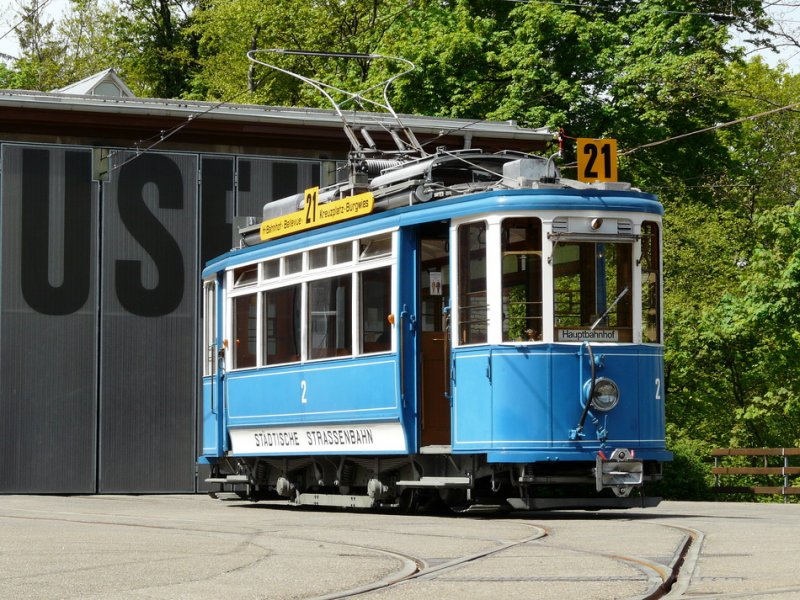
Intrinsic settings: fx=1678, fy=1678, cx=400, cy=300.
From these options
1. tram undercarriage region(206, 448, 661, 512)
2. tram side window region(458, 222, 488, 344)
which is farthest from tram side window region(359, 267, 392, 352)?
tram undercarriage region(206, 448, 661, 512)

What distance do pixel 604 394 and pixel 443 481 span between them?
185 centimetres

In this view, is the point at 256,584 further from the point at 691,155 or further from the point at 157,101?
the point at 691,155

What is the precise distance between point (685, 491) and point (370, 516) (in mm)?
9320

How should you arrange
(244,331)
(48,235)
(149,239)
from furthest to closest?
1. (149,239)
2. (48,235)
3. (244,331)

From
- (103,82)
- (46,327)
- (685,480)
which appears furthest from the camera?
(103,82)

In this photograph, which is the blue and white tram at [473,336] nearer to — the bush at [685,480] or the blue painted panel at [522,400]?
the blue painted panel at [522,400]

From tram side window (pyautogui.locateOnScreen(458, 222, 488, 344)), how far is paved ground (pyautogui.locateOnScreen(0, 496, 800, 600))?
1831 millimetres

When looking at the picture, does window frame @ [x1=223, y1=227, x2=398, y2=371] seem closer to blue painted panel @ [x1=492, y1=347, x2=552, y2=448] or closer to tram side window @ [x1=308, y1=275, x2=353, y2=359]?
tram side window @ [x1=308, y1=275, x2=353, y2=359]

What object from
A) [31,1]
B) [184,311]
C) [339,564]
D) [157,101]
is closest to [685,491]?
[184,311]

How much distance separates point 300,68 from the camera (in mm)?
49031

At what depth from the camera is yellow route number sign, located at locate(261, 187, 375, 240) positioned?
58.4 feet

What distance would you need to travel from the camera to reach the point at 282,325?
63.0 feet

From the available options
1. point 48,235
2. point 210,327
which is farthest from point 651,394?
point 48,235

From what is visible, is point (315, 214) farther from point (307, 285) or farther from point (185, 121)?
point (185, 121)
